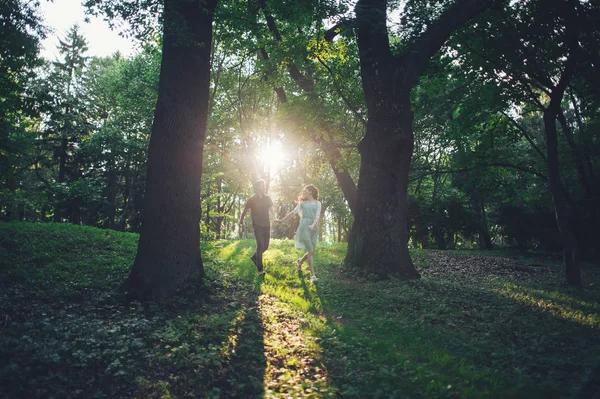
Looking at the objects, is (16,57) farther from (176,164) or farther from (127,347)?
(127,347)

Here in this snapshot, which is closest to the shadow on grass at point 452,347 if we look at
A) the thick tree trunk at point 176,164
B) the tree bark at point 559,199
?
the thick tree trunk at point 176,164

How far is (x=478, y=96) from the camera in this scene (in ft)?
35.4

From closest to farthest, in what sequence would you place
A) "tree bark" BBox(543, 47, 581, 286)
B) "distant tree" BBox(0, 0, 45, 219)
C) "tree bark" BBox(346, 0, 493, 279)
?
"distant tree" BBox(0, 0, 45, 219)
"tree bark" BBox(346, 0, 493, 279)
"tree bark" BBox(543, 47, 581, 286)

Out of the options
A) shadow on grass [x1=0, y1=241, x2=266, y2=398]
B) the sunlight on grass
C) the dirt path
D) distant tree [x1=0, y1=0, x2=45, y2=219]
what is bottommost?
the dirt path

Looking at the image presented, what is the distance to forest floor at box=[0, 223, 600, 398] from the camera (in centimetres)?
338

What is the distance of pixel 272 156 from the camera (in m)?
29.3

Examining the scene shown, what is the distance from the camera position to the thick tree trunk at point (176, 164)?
19.6 feet

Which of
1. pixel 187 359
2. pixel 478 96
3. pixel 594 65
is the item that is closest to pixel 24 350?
pixel 187 359

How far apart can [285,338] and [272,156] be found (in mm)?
25159

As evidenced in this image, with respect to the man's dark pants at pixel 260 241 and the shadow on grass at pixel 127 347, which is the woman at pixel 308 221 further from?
the shadow on grass at pixel 127 347

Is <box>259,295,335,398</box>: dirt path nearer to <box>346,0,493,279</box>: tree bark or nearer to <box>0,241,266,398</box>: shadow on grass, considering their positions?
<box>0,241,266,398</box>: shadow on grass

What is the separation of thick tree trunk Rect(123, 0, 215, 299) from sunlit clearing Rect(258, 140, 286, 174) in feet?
67.2

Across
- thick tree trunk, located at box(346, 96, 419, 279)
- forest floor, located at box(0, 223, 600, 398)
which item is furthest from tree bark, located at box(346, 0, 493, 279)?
forest floor, located at box(0, 223, 600, 398)

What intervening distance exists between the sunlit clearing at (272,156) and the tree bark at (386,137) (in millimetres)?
18494
